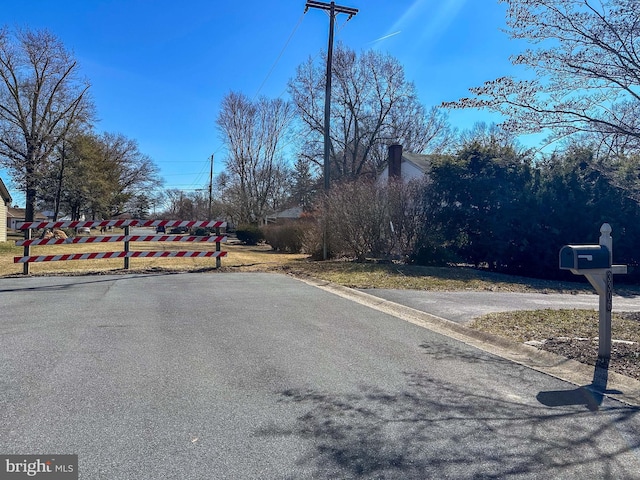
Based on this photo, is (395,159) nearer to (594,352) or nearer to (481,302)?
(481,302)

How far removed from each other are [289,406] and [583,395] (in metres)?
2.85

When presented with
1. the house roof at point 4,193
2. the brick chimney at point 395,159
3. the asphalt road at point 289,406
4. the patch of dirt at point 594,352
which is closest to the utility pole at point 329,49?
the brick chimney at point 395,159

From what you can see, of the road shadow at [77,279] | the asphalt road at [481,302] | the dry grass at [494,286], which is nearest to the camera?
the dry grass at [494,286]

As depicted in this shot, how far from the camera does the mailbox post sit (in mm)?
5461

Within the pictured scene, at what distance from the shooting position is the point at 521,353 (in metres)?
6.31

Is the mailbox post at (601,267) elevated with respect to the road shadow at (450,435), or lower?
elevated

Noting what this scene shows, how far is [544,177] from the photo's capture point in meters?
18.0

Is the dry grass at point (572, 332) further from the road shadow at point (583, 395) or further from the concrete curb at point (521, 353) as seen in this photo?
the road shadow at point (583, 395)

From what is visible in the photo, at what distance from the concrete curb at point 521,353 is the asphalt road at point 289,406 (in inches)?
10.9

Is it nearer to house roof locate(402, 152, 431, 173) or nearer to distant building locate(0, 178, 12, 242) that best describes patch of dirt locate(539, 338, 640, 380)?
house roof locate(402, 152, 431, 173)

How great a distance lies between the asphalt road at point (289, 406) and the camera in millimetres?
3270

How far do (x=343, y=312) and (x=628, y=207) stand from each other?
13.5 metres

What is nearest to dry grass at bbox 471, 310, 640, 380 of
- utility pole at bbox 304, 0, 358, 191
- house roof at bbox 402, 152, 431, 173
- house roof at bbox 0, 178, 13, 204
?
utility pole at bbox 304, 0, 358, 191

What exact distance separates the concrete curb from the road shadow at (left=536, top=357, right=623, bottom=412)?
0.17 feet
